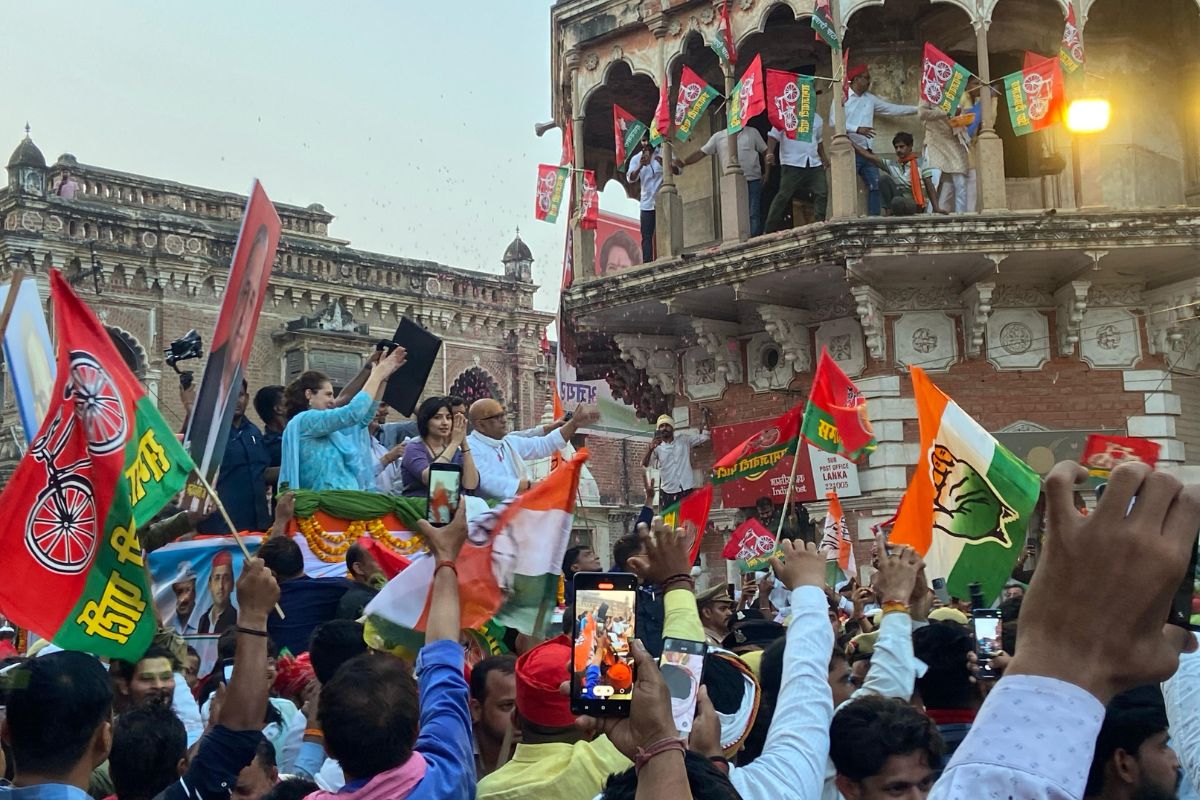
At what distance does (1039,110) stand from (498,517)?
1104 centimetres

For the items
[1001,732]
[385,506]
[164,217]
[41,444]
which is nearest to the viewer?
[1001,732]

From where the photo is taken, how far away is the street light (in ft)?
46.6

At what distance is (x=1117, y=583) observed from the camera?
1.62 meters

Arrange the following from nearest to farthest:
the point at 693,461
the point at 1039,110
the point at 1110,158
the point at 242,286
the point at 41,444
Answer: the point at 41,444 → the point at 242,286 → the point at 1039,110 → the point at 1110,158 → the point at 693,461

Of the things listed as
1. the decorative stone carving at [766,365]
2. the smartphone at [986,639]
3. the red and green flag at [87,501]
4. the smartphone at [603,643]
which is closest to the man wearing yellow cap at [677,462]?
the decorative stone carving at [766,365]

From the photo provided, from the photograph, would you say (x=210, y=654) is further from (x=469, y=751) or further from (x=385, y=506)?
(x=469, y=751)

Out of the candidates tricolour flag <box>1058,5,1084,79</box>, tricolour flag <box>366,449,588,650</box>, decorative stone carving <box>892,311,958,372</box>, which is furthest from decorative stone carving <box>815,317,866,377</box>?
tricolour flag <box>366,449,588,650</box>

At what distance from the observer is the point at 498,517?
18.8 feet

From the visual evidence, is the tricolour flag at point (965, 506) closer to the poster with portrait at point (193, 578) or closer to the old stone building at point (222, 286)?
the poster with portrait at point (193, 578)

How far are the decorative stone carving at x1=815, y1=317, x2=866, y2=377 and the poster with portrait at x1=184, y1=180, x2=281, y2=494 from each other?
10202mm

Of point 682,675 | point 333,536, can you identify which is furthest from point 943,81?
point 682,675

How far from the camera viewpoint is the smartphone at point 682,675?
279 centimetres

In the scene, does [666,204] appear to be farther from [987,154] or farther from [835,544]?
[835,544]

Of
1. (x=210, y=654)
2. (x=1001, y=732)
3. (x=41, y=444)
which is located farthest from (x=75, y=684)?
(x=210, y=654)
